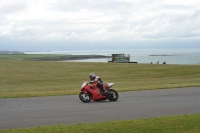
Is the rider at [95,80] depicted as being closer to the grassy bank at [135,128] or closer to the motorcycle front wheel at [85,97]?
the motorcycle front wheel at [85,97]

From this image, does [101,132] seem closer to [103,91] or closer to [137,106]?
[137,106]

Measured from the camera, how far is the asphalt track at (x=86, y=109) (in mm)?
11008

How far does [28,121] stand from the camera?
35.5ft

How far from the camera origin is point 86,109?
43.3ft

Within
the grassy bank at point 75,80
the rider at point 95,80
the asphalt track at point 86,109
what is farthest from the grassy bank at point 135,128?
the grassy bank at point 75,80

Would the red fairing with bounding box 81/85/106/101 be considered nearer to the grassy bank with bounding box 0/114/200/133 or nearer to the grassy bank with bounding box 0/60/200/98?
the grassy bank with bounding box 0/60/200/98

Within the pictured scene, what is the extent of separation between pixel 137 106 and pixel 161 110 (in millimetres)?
1246

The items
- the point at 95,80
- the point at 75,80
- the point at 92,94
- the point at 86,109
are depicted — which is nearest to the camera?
the point at 86,109

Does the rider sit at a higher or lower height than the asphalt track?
higher

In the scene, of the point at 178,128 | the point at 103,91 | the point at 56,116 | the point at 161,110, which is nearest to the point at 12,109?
the point at 56,116

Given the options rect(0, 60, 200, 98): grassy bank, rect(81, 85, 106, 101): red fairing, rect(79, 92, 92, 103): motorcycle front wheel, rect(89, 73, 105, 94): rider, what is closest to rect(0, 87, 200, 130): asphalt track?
rect(79, 92, 92, 103): motorcycle front wheel

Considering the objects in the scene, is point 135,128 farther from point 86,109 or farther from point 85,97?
point 85,97

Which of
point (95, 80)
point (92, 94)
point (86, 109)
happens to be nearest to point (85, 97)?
point (92, 94)

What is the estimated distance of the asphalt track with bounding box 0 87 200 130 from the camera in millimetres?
11008
